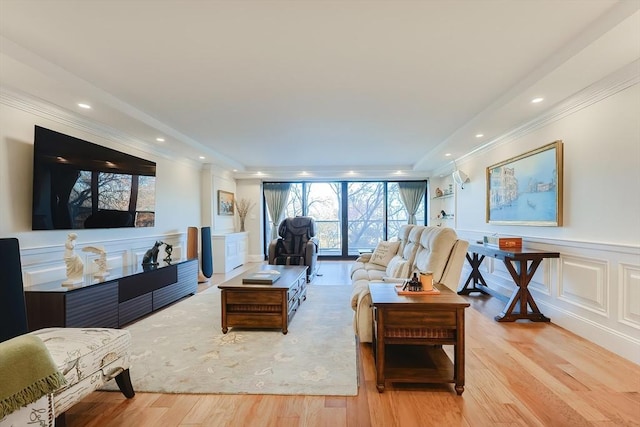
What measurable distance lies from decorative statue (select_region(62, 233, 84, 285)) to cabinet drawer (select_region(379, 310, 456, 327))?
9.14ft

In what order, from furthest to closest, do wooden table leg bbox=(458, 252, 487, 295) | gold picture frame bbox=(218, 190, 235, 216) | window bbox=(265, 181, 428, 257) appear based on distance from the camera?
window bbox=(265, 181, 428, 257)
gold picture frame bbox=(218, 190, 235, 216)
wooden table leg bbox=(458, 252, 487, 295)

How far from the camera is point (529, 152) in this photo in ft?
11.5

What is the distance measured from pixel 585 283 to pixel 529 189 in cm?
121

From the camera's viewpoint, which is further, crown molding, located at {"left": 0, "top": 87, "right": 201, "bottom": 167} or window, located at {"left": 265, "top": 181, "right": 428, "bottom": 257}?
window, located at {"left": 265, "top": 181, "right": 428, "bottom": 257}

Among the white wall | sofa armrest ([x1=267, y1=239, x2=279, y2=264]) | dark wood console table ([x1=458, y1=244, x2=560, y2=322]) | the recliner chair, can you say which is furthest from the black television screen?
the white wall

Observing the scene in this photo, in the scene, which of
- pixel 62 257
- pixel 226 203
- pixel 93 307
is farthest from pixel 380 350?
pixel 226 203

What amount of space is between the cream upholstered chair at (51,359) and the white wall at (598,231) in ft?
12.2

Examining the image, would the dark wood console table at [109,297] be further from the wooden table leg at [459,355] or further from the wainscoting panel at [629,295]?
the wainscoting panel at [629,295]

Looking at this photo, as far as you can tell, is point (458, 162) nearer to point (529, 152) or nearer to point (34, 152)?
point (529, 152)

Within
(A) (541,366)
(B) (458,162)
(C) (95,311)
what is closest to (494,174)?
(B) (458,162)

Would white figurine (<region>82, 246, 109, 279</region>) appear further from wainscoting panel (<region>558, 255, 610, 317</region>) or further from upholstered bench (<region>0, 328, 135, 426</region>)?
wainscoting panel (<region>558, 255, 610, 317</region>)

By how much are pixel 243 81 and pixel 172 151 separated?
9.55 feet

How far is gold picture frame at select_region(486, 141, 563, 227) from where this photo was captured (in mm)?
3096

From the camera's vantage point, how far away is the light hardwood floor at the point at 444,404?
1630mm
